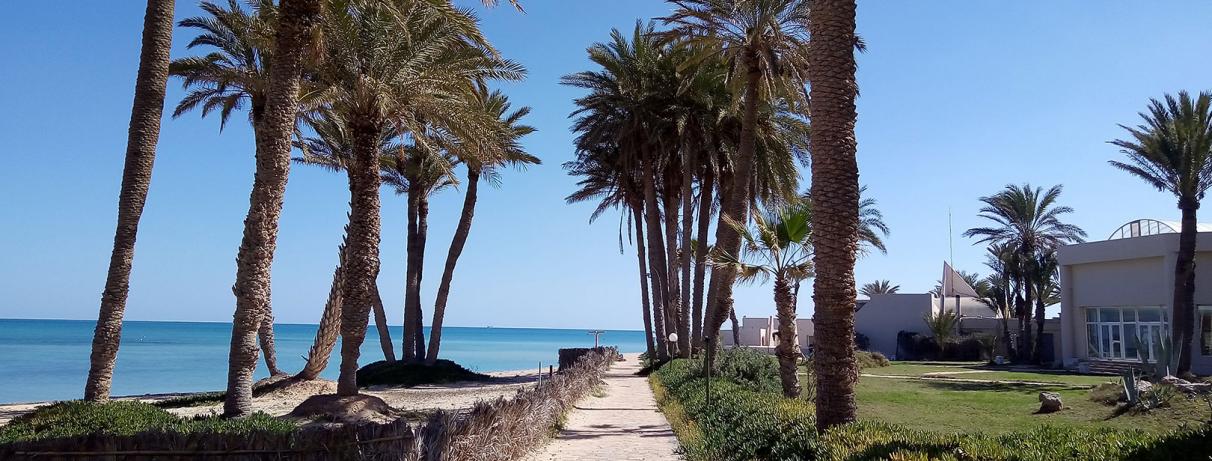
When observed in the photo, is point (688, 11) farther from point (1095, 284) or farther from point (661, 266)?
point (1095, 284)

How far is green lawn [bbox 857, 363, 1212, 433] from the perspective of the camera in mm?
15688

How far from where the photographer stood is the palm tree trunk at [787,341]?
15.4 m

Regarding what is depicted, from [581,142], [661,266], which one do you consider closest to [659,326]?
[661,266]

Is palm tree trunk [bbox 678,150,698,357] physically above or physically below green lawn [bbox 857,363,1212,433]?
above

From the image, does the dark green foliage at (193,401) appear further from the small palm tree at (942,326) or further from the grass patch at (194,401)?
the small palm tree at (942,326)

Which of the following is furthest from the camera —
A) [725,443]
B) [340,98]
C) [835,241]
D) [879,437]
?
[340,98]

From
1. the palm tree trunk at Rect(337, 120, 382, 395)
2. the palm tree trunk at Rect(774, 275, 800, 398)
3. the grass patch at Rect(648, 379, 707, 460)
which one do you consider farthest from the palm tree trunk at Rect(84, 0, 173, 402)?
the palm tree trunk at Rect(774, 275, 800, 398)

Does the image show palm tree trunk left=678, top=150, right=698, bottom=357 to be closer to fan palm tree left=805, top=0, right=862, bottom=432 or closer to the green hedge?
the green hedge

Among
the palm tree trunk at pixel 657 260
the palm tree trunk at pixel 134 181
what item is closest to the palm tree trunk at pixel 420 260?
the palm tree trunk at pixel 657 260

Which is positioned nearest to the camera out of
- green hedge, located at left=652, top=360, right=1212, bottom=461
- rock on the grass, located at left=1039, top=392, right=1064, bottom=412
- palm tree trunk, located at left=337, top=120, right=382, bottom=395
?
green hedge, located at left=652, top=360, right=1212, bottom=461

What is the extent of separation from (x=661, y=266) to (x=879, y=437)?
27.3 meters

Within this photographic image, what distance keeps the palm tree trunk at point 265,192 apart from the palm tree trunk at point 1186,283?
29572 mm

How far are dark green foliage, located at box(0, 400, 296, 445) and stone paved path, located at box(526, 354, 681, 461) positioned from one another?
12.8 feet

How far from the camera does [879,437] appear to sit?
25.2 feet
